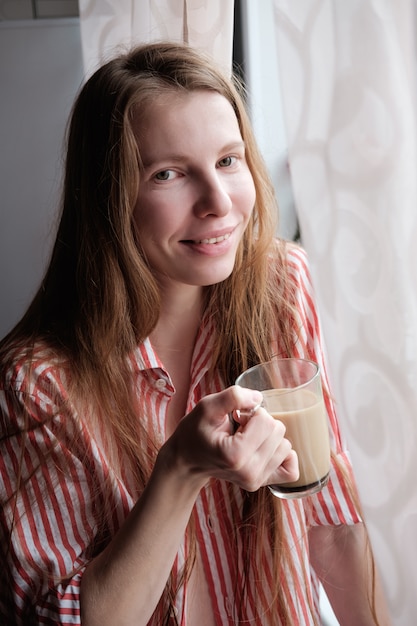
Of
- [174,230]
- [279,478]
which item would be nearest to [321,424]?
[279,478]

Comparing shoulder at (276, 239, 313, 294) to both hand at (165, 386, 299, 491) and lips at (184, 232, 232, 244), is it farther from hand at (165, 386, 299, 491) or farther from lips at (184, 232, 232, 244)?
hand at (165, 386, 299, 491)

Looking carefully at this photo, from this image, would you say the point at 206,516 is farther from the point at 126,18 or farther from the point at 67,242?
the point at 126,18

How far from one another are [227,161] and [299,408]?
0.43 m

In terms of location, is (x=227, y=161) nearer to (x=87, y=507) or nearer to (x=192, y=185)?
(x=192, y=185)

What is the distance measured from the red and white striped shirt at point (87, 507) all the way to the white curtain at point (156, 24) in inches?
18.2

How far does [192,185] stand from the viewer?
112 centimetres

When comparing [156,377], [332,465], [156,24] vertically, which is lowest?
[332,465]

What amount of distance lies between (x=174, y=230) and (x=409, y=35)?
1.51 ft

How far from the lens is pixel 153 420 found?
125 centimetres

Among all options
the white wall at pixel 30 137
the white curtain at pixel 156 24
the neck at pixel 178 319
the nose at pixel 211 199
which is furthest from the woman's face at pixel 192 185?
the white wall at pixel 30 137

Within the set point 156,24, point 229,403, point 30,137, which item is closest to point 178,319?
point 229,403

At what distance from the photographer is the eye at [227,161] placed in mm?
1151

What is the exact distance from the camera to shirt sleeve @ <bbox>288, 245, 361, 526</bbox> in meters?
1.27

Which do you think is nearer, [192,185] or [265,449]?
[265,449]
